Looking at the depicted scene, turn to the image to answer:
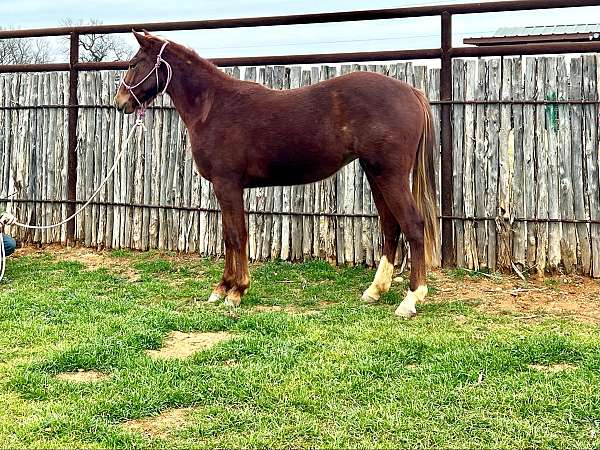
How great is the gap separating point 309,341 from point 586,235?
3262 millimetres

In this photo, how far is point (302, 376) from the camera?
3.26 meters

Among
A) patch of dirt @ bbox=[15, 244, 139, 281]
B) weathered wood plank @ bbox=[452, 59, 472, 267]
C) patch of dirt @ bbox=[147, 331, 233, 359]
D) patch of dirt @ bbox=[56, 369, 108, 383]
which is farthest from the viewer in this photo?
patch of dirt @ bbox=[15, 244, 139, 281]

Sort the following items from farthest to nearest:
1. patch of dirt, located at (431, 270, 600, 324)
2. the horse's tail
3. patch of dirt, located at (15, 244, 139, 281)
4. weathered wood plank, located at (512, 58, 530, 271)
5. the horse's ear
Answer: patch of dirt, located at (15, 244, 139, 281) < weathered wood plank, located at (512, 58, 530, 271) < the horse's ear < the horse's tail < patch of dirt, located at (431, 270, 600, 324)

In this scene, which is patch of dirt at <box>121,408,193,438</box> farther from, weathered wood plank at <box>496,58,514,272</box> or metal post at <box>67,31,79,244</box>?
metal post at <box>67,31,79,244</box>

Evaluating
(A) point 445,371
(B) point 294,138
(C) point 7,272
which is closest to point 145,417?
(A) point 445,371

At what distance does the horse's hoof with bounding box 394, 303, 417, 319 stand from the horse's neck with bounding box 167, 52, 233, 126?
2.43 metres

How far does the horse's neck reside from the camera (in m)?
5.41

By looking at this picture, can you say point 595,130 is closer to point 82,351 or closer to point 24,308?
point 82,351

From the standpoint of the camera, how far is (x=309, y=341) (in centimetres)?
391

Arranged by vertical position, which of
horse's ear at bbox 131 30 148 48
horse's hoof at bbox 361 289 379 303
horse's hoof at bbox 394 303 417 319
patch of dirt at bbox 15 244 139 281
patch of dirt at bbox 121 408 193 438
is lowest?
patch of dirt at bbox 121 408 193 438

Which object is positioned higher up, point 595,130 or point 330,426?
point 595,130

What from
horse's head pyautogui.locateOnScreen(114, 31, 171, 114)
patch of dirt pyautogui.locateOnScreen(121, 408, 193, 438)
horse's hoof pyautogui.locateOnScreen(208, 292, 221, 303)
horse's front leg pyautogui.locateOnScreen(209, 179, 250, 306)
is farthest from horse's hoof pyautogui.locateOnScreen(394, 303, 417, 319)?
horse's head pyautogui.locateOnScreen(114, 31, 171, 114)

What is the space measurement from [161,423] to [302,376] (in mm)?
798

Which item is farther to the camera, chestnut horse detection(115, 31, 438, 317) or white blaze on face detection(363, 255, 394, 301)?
white blaze on face detection(363, 255, 394, 301)
